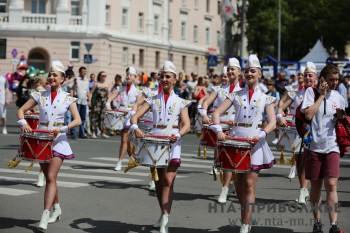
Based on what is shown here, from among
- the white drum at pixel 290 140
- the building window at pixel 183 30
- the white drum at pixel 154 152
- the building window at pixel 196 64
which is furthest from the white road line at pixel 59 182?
the building window at pixel 196 64

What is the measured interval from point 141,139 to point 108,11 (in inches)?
2239

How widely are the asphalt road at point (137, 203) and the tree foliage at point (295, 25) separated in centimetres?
6097

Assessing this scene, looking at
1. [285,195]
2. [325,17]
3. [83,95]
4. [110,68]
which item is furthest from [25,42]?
[285,195]

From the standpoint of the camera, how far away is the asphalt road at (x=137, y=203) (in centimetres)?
1096

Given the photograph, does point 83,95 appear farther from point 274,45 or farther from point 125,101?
point 274,45

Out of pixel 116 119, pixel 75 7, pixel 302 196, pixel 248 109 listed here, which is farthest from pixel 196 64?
pixel 248 109

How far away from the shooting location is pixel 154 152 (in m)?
10.5

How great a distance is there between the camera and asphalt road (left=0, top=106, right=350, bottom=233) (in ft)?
36.0

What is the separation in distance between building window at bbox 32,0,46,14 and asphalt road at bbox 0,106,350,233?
4726cm

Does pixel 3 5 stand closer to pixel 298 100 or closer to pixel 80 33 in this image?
pixel 80 33

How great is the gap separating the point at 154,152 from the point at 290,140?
4.03 metres

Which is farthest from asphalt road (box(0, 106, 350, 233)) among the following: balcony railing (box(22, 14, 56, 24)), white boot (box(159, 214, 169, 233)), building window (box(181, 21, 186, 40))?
building window (box(181, 21, 186, 40))

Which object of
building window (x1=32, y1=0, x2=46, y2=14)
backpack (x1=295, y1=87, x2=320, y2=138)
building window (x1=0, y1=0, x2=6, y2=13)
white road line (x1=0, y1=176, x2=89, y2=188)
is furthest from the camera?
building window (x1=0, y1=0, x2=6, y2=13)

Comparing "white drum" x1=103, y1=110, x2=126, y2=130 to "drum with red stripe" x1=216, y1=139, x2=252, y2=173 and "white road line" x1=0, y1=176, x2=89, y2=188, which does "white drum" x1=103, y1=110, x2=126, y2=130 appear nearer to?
"white road line" x1=0, y1=176, x2=89, y2=188
